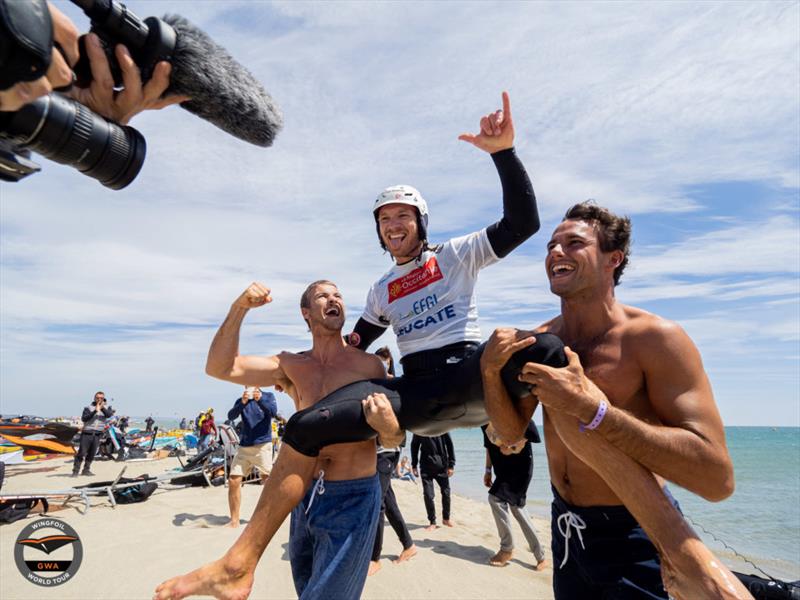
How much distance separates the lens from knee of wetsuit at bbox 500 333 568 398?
2.27 metres

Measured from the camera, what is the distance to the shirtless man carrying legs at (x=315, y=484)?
283cm

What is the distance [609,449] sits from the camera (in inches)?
84.0

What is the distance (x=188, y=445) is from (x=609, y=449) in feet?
92.4

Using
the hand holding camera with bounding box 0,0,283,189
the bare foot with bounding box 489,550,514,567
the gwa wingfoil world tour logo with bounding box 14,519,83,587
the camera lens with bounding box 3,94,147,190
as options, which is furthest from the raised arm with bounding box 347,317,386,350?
the bare foot with bounding box 489,550,514,567

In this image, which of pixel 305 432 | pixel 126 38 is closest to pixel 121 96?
pixel 126 38

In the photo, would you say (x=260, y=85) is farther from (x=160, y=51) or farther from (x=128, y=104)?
(x=128, y=104)

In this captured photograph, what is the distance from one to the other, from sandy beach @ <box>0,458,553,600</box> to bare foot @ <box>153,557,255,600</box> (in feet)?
9.35

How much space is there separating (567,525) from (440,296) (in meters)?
1.52

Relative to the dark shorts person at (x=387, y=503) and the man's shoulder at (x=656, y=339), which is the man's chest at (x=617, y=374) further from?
the dark shorts person at (x=387, y=503)

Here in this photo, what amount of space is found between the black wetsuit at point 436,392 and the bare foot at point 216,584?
73cm

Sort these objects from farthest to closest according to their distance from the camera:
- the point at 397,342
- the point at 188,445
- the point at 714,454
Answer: the point at 188,445
the point at 397,342
the point at 714,454

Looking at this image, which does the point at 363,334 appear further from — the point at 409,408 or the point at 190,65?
the point at 190,65

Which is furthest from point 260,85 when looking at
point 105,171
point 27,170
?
point 27,170

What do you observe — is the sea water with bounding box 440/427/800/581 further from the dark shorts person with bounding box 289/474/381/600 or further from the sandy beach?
the dark shorts person with bounding box 289/474/381/600
